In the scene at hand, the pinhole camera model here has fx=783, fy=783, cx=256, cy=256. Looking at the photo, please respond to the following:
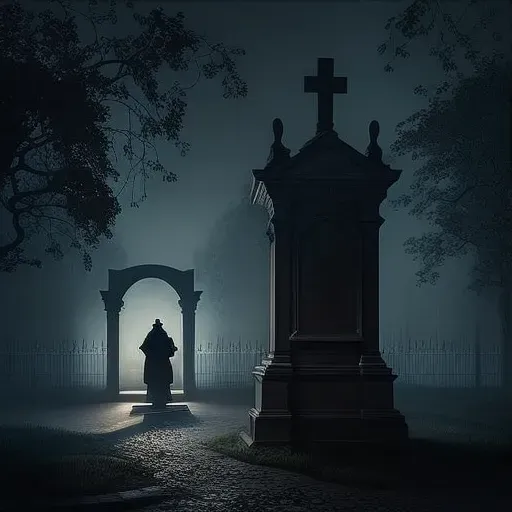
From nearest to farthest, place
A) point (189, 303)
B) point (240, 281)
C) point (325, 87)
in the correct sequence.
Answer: point (325, 87) → point (189, 303) → point (240, 281)

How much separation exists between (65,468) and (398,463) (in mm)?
4416

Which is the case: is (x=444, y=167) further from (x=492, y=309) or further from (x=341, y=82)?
(x=492, y=309)

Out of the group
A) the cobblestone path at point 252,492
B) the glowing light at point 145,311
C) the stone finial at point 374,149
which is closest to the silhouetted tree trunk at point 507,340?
the stone finial at point 374,149

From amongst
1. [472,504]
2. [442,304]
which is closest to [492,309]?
[442,304]

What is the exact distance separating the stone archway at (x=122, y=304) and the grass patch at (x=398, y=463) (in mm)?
11605

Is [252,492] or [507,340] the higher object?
[507,340]

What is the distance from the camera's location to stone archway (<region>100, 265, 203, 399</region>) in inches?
940

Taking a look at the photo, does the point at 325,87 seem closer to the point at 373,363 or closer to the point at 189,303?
the point at 373,363

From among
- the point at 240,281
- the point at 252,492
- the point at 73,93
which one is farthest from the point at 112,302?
the point at 240,281

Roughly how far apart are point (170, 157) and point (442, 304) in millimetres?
27970

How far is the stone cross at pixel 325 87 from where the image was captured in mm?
12812

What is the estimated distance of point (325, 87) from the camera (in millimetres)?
12961

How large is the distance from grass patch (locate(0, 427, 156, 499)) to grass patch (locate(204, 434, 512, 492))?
1.85m

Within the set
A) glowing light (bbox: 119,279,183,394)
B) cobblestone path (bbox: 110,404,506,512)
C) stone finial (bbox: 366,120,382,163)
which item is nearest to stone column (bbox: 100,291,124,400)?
cobblestone path (bbox: 110,404,506,512)
